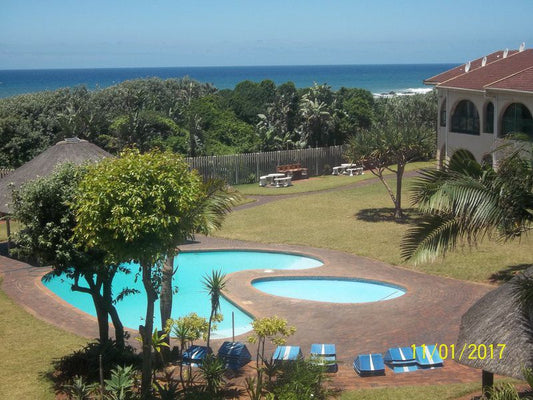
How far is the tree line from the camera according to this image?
37.7m

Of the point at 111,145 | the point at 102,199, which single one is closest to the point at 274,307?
the point at 102,199

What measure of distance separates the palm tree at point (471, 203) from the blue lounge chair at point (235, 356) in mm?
4550

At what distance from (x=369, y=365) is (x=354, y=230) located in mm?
13245

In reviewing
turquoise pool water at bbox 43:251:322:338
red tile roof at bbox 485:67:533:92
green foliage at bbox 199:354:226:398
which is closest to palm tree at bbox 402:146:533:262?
green foliage at bbox 199:354:226:398

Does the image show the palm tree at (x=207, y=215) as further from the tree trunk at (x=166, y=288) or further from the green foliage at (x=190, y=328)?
the green foliage at (x=190, y=328)

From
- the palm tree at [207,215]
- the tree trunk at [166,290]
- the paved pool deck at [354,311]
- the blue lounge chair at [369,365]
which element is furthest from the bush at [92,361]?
the blue lounge chair at [369,365]

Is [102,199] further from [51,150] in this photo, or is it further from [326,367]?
[51,150]

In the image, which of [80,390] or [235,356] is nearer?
[80,390]

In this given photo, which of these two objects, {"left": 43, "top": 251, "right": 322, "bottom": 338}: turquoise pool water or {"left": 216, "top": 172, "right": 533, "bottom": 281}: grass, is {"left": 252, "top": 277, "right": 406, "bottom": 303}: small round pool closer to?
{"left": 216, "top": 172, "right": 533, "bottom": 281}: grass

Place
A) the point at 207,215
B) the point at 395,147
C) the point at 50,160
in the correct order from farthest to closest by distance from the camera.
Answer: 1. the point at 395,147
2. the point at 50,160
3. the point at 207,215

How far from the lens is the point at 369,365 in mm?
13656

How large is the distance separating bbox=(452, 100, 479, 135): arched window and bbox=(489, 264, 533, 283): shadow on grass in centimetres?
1391

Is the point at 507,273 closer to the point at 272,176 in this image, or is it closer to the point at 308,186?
the point at 308,186

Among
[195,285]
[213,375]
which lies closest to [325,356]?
[213,375]
